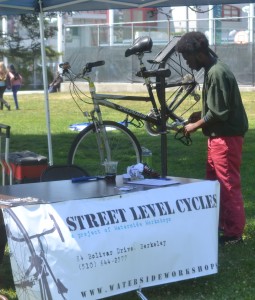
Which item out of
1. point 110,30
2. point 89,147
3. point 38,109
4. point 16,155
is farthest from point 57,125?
point 110,30

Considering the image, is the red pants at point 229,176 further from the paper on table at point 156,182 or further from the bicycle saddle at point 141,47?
the bicycle saddle at point 141,47

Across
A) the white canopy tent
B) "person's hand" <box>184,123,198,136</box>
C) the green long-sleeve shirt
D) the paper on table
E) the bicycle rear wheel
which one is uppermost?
the white canopy tent

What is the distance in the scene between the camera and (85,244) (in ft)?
15.8

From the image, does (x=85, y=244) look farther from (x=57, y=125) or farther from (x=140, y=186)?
(x=57, y=125)

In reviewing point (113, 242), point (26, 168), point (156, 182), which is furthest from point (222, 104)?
point (26, 168)

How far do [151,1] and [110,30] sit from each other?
20860 mm

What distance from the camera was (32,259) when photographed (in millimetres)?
4711

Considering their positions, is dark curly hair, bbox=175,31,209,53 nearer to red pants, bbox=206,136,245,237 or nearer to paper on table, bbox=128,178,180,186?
red pants, bbox=206,136,245,237

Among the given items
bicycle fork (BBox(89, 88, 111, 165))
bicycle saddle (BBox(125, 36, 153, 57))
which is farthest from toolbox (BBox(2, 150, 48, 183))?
bicycle saddle (BBox(125, 36, 153, 57))

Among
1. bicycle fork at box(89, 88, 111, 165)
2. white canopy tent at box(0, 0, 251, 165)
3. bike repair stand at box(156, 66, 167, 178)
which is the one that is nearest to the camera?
bike repair stand at box(156, 66, 167, 178)

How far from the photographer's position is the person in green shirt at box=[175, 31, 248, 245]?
614cm

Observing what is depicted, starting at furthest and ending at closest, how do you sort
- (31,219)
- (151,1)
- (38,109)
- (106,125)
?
(38,109) → (151,1) → (106,125) → (31,219)

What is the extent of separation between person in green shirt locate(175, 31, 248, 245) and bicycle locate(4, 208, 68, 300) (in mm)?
1965

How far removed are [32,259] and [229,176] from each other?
2183mm
